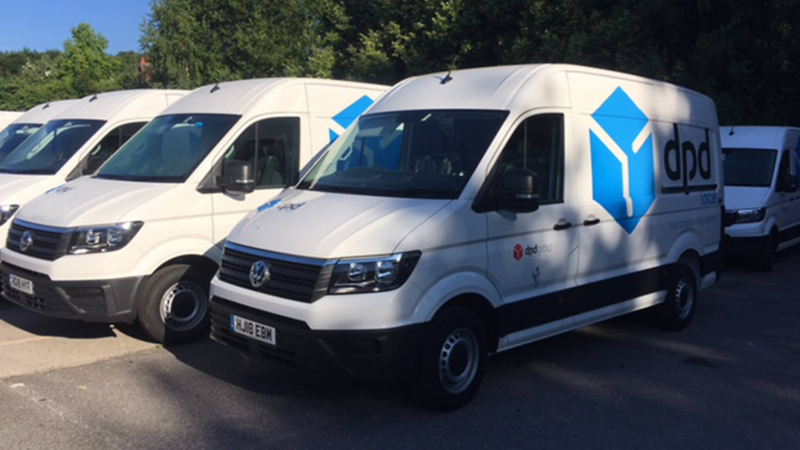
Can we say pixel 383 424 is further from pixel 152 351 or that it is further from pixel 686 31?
pixel 686 31

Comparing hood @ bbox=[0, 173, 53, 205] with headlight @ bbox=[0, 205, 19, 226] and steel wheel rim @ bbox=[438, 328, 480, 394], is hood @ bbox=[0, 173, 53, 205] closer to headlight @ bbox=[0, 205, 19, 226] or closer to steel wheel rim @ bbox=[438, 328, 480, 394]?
headlight @ bbox=[0, 205, 19, 226]

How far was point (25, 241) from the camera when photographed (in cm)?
691

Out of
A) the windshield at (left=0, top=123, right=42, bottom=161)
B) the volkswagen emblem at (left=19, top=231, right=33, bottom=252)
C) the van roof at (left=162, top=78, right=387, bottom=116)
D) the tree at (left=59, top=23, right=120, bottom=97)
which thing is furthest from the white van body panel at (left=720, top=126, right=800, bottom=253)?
the tree at (left=59, top=23, right=120, bottom=97)

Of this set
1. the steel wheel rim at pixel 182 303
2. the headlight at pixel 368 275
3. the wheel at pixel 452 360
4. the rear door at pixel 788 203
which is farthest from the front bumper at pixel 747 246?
the headlight at pixel 368 275

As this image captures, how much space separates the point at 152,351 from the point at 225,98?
2.67 m

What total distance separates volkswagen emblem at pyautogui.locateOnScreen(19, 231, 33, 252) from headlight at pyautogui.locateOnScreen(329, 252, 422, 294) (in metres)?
3.49

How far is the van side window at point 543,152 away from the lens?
5.80m

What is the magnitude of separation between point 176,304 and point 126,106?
379 centimetres

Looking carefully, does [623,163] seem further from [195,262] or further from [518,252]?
[195,262]

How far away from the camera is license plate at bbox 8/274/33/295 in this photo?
668 centimetres

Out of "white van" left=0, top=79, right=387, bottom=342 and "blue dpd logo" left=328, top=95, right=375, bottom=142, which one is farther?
"blue dpd logo" left=328, top=95, right=375, bottom=142

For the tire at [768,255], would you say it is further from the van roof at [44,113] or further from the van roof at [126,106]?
the van roof at [44,113]

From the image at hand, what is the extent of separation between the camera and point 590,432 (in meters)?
5.09

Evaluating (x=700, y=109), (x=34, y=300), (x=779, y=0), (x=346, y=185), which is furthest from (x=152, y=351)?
(x=779, y=0)
